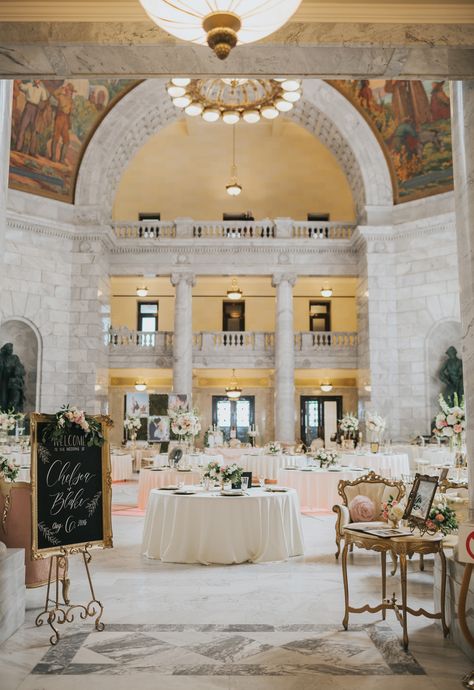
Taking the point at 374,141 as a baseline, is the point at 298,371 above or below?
below

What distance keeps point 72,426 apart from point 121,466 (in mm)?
11334

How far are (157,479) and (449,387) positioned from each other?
33.0ft

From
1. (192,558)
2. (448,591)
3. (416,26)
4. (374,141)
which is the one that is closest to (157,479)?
(192,558)

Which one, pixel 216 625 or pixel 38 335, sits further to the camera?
pixel 38 335

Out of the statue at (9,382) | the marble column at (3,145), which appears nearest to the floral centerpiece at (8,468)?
the marble column at (3,145)

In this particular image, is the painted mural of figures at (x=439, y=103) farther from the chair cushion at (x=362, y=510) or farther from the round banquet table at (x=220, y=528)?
the round banquet table at (x=220, y=528)

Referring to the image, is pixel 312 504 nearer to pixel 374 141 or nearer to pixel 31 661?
pixel 31 661

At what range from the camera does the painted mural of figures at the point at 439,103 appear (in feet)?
57.2

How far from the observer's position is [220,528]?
736 centimetres

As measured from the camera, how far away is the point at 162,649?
4617 millimetres

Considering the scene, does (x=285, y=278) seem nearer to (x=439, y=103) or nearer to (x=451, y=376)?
(x=451, y=376)

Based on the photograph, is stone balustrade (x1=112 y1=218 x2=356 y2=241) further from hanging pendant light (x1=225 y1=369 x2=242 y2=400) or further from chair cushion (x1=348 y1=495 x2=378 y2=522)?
chair cushion (x1=348 y1=495 x2=378 y2=522)

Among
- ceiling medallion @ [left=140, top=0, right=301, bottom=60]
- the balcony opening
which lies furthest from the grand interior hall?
the balcony opening

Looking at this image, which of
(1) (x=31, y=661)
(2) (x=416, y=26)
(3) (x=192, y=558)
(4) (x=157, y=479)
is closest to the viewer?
(1) (x=31, y=661)
